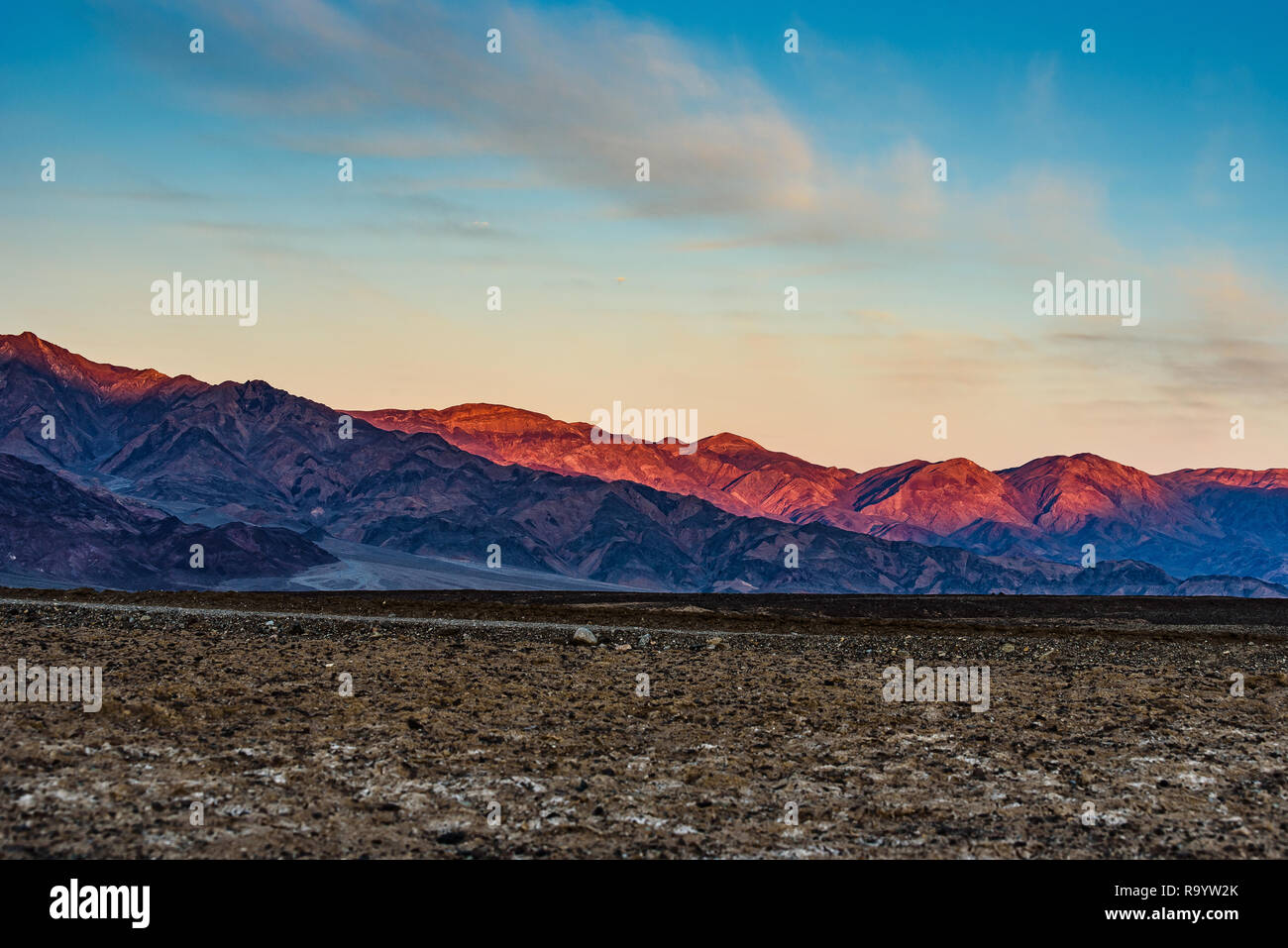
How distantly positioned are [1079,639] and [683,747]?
78.1 ft

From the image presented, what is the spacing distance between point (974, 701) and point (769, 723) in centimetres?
506

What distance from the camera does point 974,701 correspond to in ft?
73.6

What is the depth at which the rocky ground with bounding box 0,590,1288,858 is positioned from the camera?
41.3ft

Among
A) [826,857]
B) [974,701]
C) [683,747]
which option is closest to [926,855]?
[826,857]

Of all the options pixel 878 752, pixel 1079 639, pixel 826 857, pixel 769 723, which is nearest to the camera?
pixel 826 857

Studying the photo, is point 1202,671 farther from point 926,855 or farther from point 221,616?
point 221,616

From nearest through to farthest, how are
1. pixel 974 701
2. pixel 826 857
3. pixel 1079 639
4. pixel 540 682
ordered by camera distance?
1. pixel 826 857
2. pixel 974 701
3. pixel 540 682
4. pixel 1079 639

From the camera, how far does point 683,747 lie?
17.5 meters

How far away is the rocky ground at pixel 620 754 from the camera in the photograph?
41.3 ft

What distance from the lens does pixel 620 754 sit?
17.0 meters
